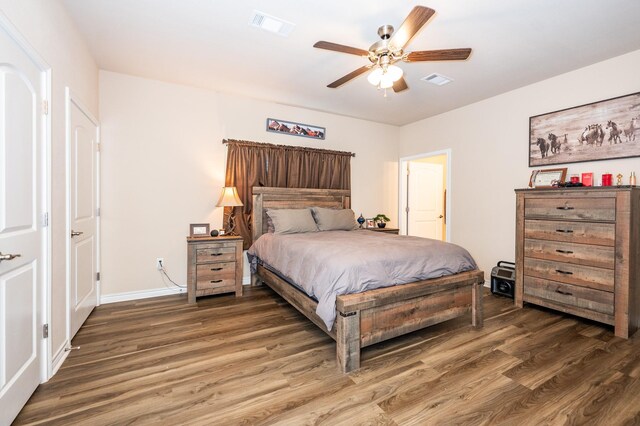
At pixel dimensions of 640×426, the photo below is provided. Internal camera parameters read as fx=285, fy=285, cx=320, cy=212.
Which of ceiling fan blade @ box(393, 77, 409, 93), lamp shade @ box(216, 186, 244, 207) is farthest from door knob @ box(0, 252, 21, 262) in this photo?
ceiling fan blade @ box(393, 77, 409, 93)

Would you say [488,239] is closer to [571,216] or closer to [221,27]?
[571,216]

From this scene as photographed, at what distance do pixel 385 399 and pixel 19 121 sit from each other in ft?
8.52

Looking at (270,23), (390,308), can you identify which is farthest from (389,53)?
(390,308)

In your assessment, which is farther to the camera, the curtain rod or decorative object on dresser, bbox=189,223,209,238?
the curtain rod

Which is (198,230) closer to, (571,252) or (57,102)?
(57,102)

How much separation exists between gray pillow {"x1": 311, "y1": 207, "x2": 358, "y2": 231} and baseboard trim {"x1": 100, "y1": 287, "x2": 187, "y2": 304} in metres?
1.97

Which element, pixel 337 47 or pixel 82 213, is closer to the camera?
pixel 337 47

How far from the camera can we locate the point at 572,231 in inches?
112

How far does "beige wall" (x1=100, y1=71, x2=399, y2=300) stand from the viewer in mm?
3291

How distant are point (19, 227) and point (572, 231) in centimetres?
434

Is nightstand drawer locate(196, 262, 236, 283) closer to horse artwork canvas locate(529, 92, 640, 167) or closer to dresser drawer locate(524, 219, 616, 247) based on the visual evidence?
dresser drawer locate(524, 219, 616, 247)

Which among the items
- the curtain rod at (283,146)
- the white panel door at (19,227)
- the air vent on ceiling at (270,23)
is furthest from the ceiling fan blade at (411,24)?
the curtain rod at (283,146)

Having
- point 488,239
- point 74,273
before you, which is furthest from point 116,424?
point 488,239

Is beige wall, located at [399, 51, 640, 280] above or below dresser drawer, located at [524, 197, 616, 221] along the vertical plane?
above
